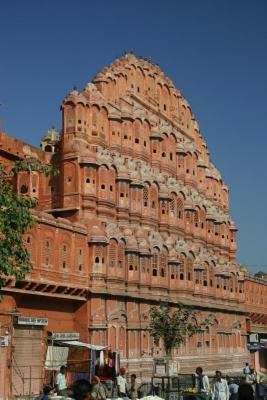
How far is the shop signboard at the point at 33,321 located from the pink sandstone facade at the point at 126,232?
35 cm

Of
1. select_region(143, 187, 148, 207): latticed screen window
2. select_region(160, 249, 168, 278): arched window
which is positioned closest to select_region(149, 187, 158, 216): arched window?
select_region(143, 187, 148, 207): latticed screen window

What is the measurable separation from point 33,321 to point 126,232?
444 inches

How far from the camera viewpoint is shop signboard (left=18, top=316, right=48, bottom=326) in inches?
1244

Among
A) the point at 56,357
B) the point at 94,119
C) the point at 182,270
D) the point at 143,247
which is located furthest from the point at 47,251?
the point at 182,270

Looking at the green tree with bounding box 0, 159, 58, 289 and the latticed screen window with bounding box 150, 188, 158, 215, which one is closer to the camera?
the green tree with bounding box 0, 159, 58, 289

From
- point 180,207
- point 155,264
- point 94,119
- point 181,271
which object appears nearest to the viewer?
point 94,119

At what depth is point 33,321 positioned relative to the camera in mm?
32469

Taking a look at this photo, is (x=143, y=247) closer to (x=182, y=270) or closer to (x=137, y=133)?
(x=182, y=270)

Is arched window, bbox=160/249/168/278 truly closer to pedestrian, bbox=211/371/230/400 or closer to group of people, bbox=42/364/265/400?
group of people, bbox=42/364/265/400

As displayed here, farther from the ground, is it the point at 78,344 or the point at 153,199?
the point at 153,199

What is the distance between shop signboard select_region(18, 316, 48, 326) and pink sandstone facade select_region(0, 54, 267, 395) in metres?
0.35

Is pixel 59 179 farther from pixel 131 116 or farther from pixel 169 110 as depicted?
pixel 169 110

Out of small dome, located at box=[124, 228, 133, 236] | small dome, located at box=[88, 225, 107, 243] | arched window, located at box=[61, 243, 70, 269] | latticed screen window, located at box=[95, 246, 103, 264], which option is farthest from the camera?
small dome, located at box=[124, 228, 133, 236]

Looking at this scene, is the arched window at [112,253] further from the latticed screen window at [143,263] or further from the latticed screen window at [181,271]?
the latticed screen window at [181,271]
